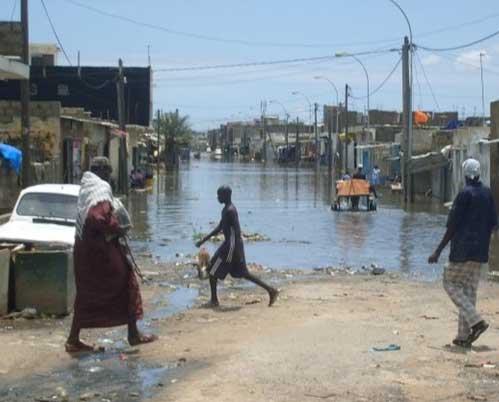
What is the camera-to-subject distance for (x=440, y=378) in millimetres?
7332

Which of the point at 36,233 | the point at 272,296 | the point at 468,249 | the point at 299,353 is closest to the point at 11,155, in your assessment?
the point at 36,233

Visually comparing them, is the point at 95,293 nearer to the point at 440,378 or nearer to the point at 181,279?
the point at 440,378

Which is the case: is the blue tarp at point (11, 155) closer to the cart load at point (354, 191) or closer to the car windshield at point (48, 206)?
the car windshield at point (48, 206)

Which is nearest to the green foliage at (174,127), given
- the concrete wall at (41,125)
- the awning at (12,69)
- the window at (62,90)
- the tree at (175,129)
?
the tree at (175,129)

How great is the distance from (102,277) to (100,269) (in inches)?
3.0

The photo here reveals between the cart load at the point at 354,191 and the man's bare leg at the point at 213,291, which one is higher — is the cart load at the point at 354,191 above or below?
above

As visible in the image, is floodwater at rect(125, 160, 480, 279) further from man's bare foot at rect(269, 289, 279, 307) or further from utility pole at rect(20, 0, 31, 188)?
man's bare foot at rect(269, 289, 279, 307)

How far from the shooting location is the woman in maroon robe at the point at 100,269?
27.9 feet

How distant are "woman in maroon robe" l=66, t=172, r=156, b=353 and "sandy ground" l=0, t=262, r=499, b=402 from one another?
387mm

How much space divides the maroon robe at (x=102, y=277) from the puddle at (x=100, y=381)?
375mm

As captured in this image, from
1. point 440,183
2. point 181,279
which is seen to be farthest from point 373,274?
point 440,183

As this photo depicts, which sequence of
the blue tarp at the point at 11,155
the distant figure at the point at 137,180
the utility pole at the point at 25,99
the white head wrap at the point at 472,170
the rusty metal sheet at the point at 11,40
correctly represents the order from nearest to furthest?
1. the white head wrap at the point at 472,170
2. the utility pole at the point at 25,99
3. the blue tarp at the point at 11,155
4. the rusty metal sheet at the point at 11,40
5. the distant figure at the point at 137,180

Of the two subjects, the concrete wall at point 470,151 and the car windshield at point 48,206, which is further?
the concrete wall at point 470,151

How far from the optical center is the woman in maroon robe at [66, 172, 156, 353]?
27.9 feet
